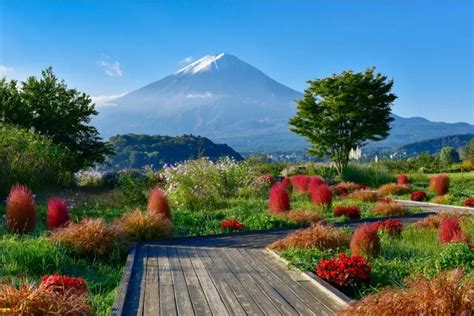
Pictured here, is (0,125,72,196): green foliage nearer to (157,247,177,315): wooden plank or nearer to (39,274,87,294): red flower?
(157,247,177,315): wooden plank

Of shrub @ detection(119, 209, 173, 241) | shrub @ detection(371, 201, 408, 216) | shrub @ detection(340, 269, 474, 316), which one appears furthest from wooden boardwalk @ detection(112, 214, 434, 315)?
shrub @ detection(371, 201, 408, 216)

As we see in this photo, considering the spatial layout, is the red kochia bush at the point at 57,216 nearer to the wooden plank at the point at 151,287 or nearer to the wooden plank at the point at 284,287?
the wooden plank at the point at 151,287

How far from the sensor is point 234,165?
17.2 m

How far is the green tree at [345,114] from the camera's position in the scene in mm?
28953

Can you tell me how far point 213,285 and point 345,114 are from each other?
2410 cm

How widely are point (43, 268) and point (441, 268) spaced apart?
4.91m

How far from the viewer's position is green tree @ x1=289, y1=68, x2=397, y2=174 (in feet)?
95.0

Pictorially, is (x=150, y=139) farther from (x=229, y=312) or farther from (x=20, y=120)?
(x=229, y=312)

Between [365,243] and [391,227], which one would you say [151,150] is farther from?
[365,243]

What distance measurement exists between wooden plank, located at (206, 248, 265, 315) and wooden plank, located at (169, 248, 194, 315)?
48 cm

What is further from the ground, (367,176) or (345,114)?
(345,114)

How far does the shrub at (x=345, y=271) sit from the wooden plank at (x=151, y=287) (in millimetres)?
1831

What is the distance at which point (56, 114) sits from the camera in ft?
76.9

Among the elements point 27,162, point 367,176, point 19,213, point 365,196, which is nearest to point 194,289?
point 19,213
